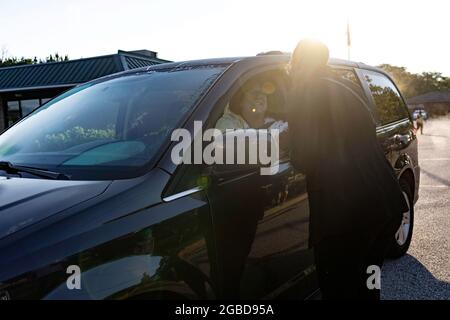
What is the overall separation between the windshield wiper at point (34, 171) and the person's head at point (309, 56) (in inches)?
49.6

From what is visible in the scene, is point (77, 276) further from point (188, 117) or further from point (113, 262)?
point (188, 117)

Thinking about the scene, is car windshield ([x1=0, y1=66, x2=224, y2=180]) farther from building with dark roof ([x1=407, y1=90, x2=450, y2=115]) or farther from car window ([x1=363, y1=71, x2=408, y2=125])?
building with dark roof ([x1=407, y1=90, x2=450, y2=115])

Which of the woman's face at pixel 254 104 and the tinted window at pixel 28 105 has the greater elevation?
the woman's face at pixel 254 104

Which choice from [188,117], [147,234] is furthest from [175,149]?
[147,234]

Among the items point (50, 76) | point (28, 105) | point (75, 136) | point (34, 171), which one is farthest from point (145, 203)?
point (28, 105)

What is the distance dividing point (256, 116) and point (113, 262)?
1.45 m

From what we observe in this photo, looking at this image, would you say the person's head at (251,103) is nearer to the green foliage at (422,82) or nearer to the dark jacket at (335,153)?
the dark jacket at (335,153)

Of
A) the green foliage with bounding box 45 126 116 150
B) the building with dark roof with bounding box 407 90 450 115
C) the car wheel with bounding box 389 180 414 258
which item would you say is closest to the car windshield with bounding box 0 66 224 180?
the green foliage with bounding box 45 126 116 150

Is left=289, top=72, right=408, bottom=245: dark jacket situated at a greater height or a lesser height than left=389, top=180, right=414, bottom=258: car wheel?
greater

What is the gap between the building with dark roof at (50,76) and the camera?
18.2 metres

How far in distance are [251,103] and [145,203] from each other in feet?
3.64

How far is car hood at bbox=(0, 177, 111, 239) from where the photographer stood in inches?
64.4

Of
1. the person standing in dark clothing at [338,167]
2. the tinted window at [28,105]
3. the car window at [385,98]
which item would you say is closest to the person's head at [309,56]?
the person standing in dark clothing at [338,167]

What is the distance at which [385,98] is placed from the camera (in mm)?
4539
